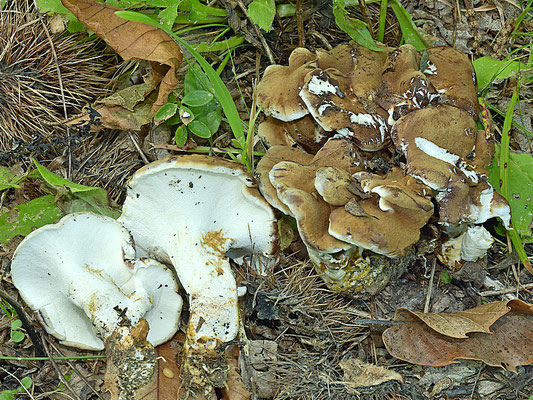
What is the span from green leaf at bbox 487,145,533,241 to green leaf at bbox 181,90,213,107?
2116mm

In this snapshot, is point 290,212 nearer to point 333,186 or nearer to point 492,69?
point 333,186

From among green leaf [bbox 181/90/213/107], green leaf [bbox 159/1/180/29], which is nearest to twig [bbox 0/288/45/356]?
green leaf [bbox 181/90/213/107]

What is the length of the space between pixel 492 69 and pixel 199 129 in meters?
2.22

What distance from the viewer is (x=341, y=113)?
10.6 ft

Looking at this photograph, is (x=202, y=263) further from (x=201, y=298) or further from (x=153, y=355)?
(x=153, y=355)

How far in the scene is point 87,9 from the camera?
351cm

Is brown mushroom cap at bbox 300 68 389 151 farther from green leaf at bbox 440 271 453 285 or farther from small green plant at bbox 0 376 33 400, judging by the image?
small green plant at bbox 0 376 33 400

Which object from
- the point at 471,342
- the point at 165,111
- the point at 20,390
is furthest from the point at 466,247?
the point at 20,390

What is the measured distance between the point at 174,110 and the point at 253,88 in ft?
2.20

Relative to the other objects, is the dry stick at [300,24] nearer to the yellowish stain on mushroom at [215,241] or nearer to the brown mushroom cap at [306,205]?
the brown mushroom cap at [306,205]

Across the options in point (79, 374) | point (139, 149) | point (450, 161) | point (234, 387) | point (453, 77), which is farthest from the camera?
point (139, 149)

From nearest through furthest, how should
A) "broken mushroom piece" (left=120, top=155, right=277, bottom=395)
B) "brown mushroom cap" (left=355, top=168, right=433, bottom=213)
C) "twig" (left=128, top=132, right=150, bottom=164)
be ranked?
"brown mushroom cap" (left=355, top=168, right=433, bottom=213) → "broken mushroom piece" (left=120, top=155, right=277, bottom=395) → "twig" (left=128, top=132, right=150, bottom=164)

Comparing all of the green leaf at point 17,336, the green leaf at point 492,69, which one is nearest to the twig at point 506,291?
the green leaf at point 492,69

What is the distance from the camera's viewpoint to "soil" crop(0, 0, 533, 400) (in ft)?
10.7
